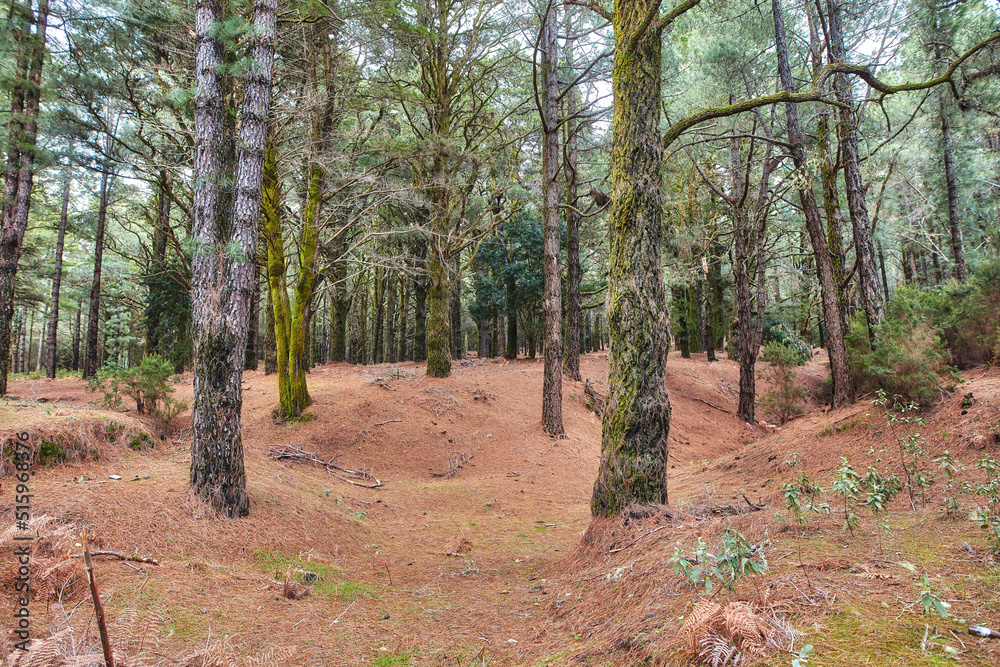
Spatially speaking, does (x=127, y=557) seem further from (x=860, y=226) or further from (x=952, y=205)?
(x=952, y=205)

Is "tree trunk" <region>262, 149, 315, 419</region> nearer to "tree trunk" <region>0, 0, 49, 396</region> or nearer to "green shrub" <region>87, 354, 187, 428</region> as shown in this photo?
"green shrub" <region>87, 354, 187, 428</region>

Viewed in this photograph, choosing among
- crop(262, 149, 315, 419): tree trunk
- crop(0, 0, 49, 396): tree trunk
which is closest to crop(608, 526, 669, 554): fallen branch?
crop(262, 149, 315, 419): tree trunk

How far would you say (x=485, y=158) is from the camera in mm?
14547

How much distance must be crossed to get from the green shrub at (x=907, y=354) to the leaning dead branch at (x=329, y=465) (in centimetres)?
839

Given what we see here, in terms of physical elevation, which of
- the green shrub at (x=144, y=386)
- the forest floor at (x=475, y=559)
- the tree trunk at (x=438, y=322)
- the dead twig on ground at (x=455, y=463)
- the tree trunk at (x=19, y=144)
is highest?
the tree trunk at (x=19, y=144)

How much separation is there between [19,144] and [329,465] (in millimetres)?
9247

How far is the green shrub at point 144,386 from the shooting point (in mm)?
8711

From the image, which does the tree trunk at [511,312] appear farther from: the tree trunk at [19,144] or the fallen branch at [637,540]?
the fallen branch at [637,540]

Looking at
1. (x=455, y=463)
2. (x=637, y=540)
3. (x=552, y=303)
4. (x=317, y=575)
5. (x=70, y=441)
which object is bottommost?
(x=455, y=463)

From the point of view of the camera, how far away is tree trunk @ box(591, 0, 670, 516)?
4742 mm

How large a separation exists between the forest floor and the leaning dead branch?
0.23m

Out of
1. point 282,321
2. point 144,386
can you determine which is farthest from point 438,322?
point 144,386

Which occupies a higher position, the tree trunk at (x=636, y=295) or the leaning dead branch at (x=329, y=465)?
the tree trunk at (x=636, y=295)

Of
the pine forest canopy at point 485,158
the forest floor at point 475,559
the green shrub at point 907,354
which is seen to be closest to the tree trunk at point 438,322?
the pine forest canopy at point 485,158
